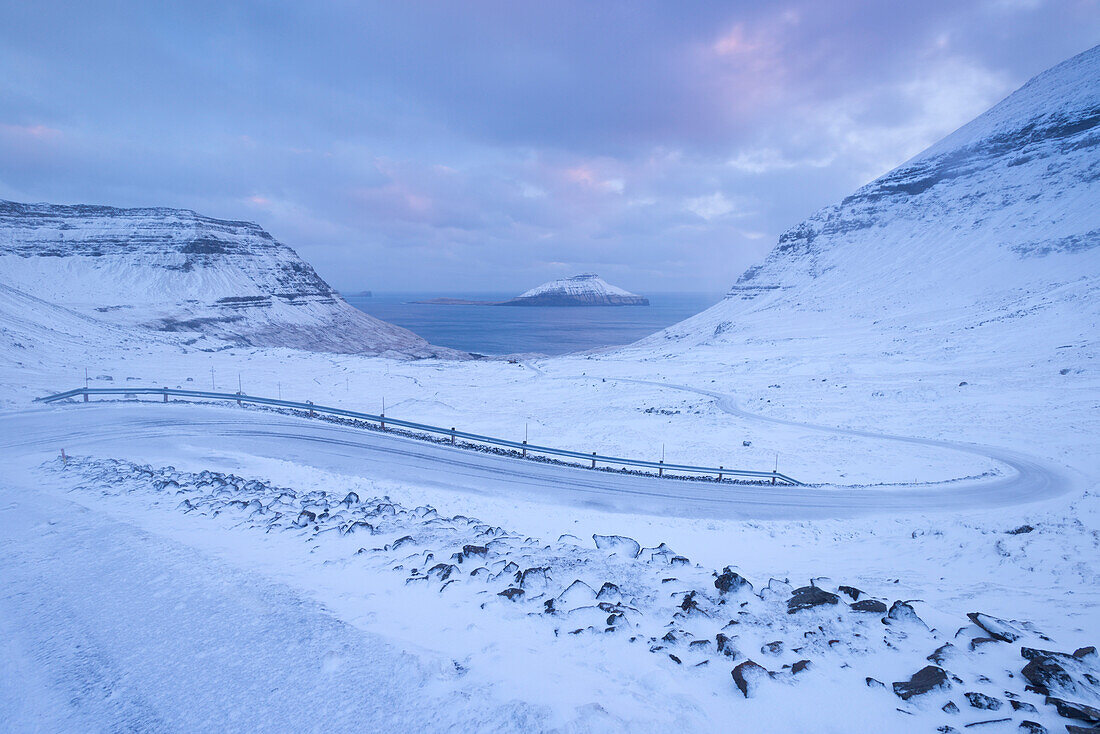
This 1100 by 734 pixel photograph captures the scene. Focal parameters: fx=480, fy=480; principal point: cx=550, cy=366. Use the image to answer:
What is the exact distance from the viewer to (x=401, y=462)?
17.5m

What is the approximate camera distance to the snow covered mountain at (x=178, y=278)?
308 ft

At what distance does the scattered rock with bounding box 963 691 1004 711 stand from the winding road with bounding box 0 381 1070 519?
32.6 feet

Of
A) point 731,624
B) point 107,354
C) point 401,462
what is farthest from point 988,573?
point 107,354

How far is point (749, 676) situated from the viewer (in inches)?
203

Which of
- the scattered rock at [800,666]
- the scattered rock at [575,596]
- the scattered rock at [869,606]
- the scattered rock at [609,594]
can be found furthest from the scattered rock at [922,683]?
the scattered rock at [575,596]

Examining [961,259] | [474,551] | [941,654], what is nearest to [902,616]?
[941,654]

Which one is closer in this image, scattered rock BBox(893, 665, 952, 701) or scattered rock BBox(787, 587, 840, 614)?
scattered rock BBox(893, 665, 952, 701)

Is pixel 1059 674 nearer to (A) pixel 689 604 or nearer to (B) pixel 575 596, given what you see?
Result: (A) pixel 689 604

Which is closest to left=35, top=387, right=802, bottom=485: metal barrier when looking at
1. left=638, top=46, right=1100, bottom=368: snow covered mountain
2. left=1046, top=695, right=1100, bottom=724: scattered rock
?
left=1046, top=695, right=1100, bottom=724: scattered rock

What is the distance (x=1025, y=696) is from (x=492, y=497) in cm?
1194

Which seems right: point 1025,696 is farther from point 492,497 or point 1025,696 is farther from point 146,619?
point 492,497

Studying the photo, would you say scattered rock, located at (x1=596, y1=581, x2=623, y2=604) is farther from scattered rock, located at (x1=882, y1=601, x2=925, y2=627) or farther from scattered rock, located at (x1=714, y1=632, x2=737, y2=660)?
scattered rock, located at (x1=882, y1=601, x2=925, y2=627)

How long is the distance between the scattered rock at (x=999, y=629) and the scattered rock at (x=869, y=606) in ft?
3.53

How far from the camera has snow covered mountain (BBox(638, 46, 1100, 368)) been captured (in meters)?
51.2
